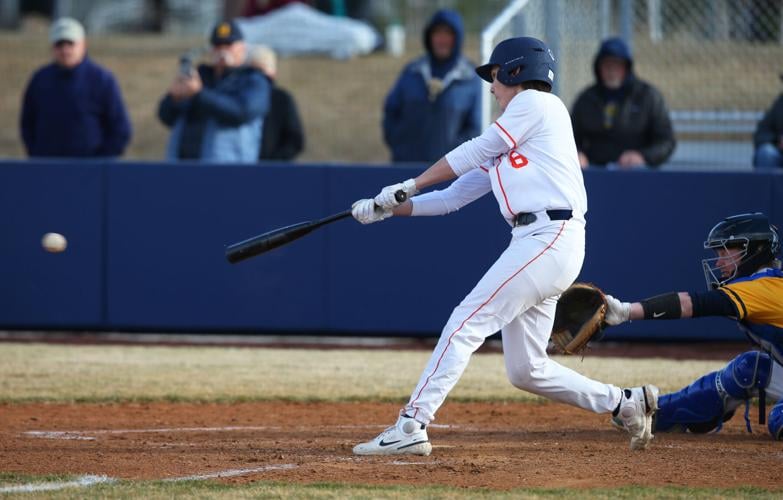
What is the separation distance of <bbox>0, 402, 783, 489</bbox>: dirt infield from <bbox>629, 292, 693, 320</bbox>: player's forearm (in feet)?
2.35

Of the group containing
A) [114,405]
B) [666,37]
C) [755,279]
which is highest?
[666,37]

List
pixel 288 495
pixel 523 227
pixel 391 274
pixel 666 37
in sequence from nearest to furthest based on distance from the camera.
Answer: pixel 288 495 < pixel 523 227 < pixel 391 274 < pixel 666 37

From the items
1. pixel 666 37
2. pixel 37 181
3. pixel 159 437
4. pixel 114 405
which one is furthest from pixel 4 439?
pixel 666 37

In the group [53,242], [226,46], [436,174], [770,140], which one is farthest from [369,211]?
[770,140]

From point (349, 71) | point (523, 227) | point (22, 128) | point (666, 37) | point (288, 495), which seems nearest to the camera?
point (288, 495)

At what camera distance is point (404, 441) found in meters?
6.19

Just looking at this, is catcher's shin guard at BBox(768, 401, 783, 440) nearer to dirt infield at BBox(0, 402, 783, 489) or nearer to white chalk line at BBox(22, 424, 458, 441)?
dirt infield at BBox(0, 402, 783, 489)

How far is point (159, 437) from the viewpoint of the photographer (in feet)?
22.9

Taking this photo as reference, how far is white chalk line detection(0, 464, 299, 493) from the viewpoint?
559 cm

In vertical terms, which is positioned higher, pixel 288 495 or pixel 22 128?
pixel 22 128

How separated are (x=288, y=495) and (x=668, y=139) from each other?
6.69 meters

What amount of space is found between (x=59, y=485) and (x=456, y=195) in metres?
2.44

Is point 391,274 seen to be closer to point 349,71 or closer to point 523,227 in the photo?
point 523,227

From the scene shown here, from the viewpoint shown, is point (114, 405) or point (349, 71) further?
point (349, 71)
